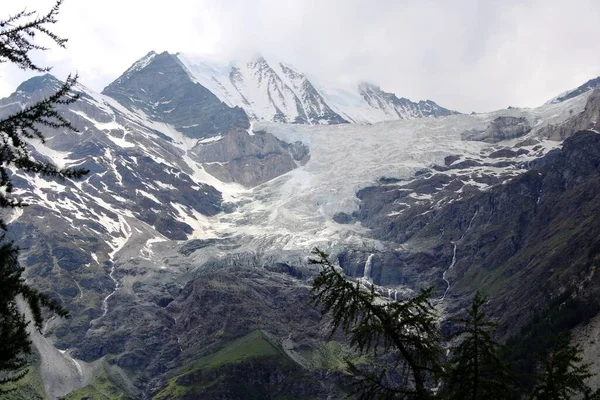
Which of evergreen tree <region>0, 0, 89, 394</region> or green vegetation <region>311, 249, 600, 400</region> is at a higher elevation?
evergreen tree <region>0, 0, 89, 394</region>

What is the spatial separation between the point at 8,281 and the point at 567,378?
17382mm

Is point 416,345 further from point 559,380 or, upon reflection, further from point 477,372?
point 559,380

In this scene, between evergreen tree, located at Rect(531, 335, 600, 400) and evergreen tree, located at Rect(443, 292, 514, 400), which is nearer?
evergreen tree, located at Rect(443, 292, 514, 400)

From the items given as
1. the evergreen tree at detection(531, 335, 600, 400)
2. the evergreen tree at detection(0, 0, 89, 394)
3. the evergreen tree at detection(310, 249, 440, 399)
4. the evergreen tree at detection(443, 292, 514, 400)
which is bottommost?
the evergreen tree at detection(531, 335, 600, 400)

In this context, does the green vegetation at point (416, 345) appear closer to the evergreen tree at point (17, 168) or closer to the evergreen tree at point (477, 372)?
the evergreen tree at point (477, 372)

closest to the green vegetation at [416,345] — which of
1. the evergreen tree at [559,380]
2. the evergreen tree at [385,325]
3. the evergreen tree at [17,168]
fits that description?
the evergreen tree at [385,325]

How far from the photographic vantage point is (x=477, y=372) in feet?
66.4

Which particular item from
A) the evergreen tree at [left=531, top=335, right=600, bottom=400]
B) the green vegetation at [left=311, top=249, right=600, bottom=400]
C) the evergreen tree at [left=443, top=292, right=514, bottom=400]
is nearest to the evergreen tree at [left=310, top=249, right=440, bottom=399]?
the green vegetation at [left=311, top=249, right=600, bottom=400]

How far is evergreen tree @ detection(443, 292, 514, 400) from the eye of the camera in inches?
784

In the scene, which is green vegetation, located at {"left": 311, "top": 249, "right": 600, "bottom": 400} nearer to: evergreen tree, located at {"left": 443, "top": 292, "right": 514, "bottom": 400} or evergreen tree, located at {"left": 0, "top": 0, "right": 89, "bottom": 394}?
evergreen tree, located at {"left": 443, "top": 292, "right": 514, "bottom": 400}

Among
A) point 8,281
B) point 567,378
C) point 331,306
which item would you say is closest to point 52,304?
point 8,281

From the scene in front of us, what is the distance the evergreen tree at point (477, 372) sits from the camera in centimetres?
1991

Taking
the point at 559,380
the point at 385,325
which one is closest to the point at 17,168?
the point at 385,325

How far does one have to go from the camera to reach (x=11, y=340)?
60.2 ft
